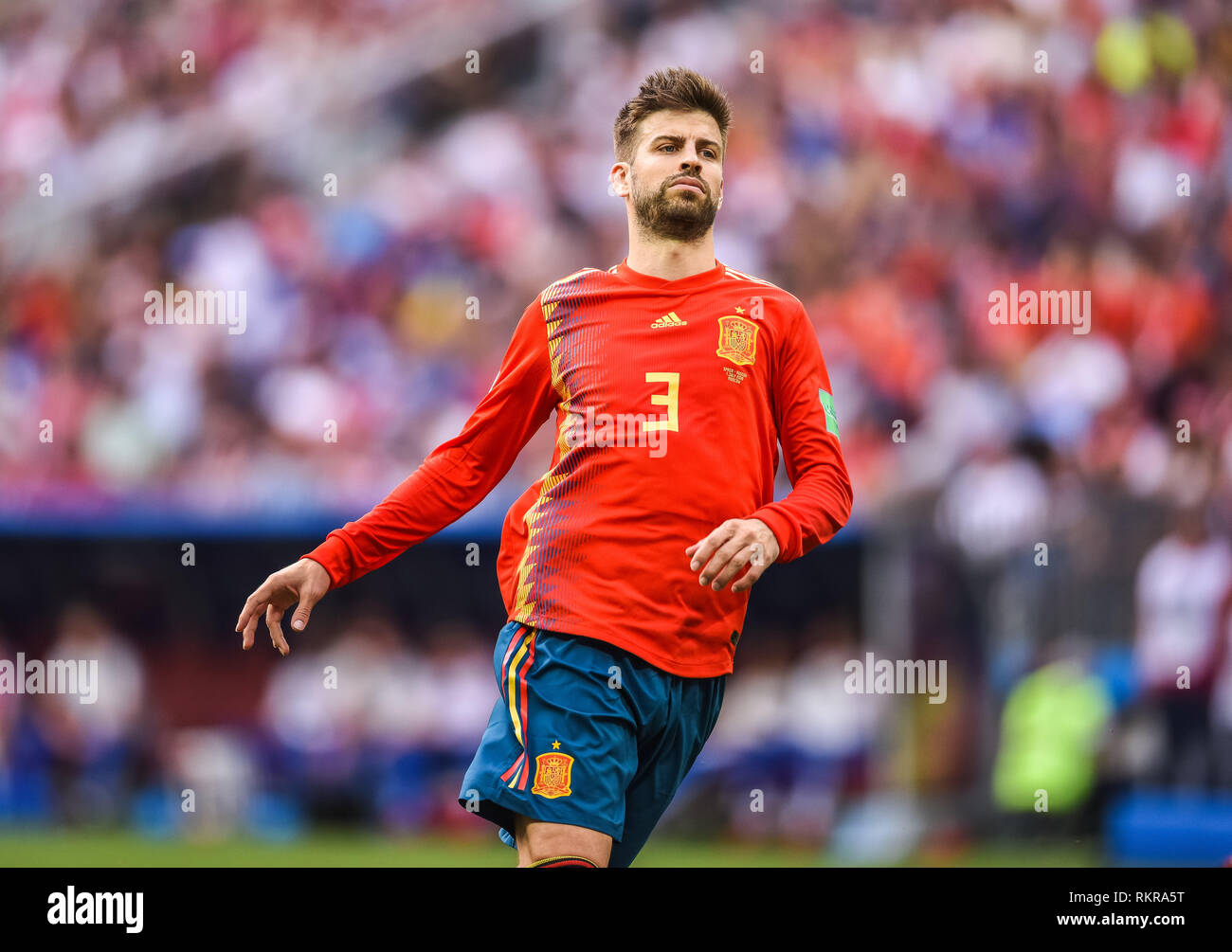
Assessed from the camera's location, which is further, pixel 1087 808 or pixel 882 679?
pixel 882 679

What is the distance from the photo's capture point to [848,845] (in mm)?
9688

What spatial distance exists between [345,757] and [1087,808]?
4.77 metres

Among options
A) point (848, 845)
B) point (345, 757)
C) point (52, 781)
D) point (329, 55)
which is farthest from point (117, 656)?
point (329, 55)

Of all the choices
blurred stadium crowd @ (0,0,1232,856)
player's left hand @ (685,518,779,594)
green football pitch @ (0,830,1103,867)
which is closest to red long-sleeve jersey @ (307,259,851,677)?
player's left hand @ (685,518,779,594)

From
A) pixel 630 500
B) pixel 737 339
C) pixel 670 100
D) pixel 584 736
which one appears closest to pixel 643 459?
pixel 630 500

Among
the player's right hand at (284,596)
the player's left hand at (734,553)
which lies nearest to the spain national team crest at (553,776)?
the player's left hand at (734,553)

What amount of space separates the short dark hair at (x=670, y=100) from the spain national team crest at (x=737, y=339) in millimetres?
495

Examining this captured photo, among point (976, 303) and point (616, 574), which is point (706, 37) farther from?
point (616, 574)

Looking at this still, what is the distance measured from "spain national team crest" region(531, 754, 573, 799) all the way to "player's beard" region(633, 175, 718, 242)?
136cm

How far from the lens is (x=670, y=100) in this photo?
13.6 feet

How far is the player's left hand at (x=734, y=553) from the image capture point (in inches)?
141

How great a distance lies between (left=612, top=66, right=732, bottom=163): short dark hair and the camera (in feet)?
13.6

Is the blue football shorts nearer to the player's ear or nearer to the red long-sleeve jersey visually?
the red long-sleeve jersey

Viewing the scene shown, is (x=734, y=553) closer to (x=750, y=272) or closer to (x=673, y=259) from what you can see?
(x=673, y=259)
